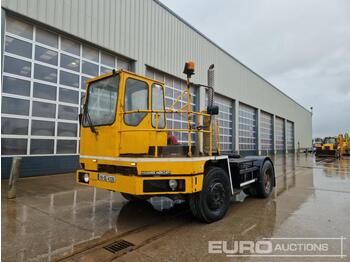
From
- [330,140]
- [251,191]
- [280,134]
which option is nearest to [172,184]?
[251,191]

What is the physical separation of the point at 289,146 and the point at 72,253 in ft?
124

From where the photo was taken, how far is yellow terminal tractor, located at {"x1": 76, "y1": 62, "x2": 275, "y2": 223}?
3953 mm

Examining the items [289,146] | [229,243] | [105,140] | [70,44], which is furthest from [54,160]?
[289,146]

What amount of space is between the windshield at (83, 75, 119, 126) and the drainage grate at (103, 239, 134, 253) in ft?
6.63

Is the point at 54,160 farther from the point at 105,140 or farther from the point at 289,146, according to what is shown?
the point at 289,146

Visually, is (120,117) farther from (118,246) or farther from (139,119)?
(118,246)

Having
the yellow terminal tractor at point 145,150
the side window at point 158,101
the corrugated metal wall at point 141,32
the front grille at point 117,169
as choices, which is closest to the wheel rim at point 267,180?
the yellow terminal tractor at point 145,150

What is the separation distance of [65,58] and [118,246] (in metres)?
8.86

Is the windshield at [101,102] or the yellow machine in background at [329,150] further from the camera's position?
the yellow machine in background at [329,150]

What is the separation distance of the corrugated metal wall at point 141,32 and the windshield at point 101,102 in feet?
19.9

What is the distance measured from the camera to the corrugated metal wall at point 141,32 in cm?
944

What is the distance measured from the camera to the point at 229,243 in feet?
12.0

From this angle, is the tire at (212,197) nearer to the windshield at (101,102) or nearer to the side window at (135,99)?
the side window at (135,99)

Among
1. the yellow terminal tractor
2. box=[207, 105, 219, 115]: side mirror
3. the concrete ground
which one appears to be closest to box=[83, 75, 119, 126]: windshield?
the yellow terminal tractor
